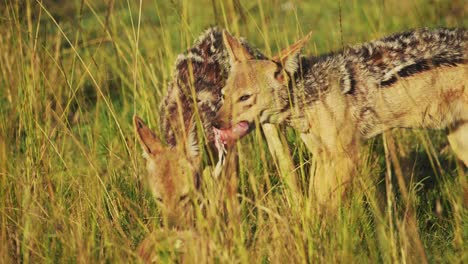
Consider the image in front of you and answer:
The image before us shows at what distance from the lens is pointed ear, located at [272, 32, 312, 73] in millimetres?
5488

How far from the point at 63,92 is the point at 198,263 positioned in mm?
3934

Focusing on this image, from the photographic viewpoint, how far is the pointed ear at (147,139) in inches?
205

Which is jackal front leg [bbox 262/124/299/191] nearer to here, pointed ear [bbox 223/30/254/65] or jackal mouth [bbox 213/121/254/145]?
jackal mouth [bbox 213/121/254/145]

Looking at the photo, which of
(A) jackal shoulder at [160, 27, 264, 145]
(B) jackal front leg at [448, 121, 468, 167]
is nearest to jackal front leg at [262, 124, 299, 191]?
(A) jackal shoulder at [160, 27, 264, 145]

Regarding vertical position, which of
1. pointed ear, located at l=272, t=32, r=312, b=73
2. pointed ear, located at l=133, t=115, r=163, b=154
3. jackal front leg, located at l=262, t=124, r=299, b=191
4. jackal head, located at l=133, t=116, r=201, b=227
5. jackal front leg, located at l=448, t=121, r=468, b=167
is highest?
pointed ear, located at l=272, t=32, r=312, b=73

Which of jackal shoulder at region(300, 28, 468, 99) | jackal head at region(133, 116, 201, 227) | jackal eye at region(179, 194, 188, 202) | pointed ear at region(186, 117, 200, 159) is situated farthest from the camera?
jackal shoulder at region(300, 28, 468, 99)

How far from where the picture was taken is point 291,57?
5.58 m

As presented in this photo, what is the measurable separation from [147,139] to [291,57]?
116 centimetres

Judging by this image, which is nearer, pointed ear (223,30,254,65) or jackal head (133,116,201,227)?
jackal head (133,116,201,227)

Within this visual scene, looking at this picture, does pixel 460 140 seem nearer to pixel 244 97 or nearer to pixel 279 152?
pixel 279 152

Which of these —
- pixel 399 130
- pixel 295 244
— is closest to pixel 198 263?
pixel 295 244

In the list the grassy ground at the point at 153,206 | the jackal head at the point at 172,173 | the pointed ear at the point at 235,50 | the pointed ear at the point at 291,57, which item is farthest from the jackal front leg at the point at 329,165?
the jackal head at the point at 172,173

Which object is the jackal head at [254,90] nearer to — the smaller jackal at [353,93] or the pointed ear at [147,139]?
the smaller jackal at [353,93]

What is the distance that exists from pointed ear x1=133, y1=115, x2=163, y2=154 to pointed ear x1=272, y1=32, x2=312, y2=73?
1054 millimetres
